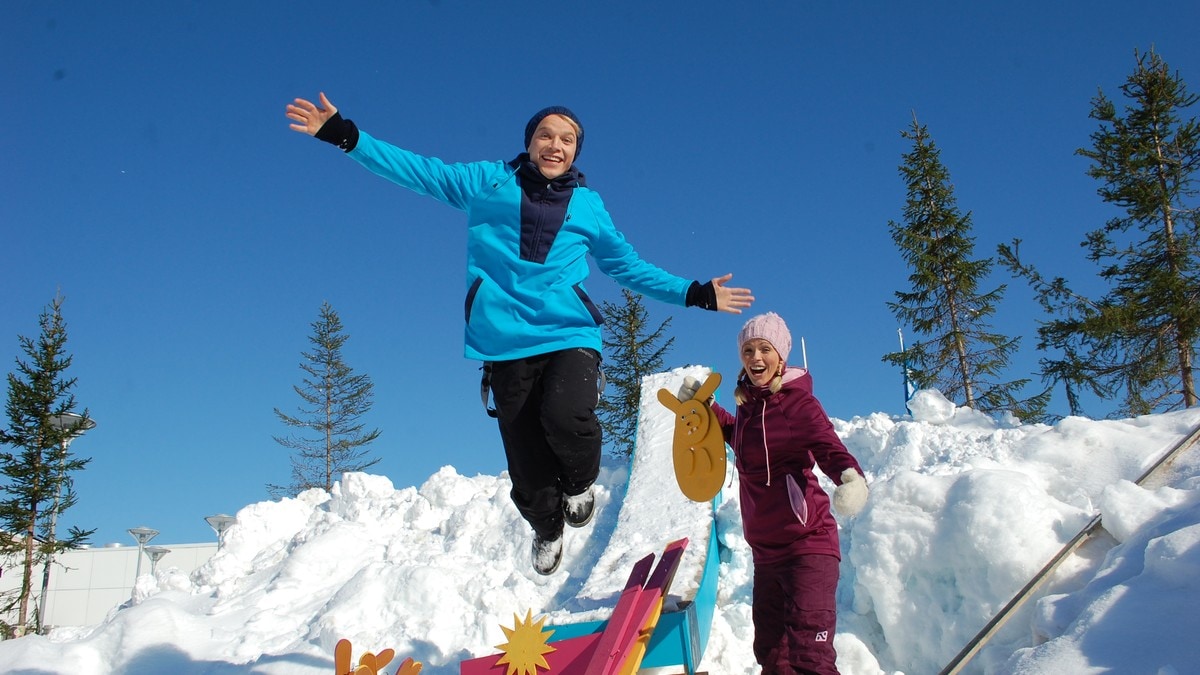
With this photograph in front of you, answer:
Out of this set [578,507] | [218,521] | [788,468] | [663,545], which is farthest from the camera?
[218,521]

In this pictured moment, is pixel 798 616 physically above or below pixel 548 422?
below

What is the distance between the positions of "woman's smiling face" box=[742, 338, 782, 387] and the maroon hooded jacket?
63 mm

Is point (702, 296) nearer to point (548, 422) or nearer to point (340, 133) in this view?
point (548, 422)

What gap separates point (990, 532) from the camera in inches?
206

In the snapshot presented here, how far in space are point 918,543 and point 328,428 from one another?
110ft

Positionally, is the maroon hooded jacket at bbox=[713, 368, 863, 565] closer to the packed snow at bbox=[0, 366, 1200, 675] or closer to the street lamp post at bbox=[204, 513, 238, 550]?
the packed snow at bbox=[0, 366, 1200, 675]

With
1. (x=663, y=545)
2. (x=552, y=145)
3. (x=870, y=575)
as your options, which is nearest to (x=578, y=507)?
(x=552, y=145)

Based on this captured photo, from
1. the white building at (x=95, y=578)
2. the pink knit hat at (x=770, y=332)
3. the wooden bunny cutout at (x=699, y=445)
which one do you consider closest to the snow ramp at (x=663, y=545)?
the wooden bunny cutout at (x=699, y=445)

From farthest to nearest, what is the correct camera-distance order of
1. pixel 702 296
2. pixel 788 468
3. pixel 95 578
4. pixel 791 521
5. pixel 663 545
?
pixel 95 578
pixel 663 545
pixel 702 296
pixel 788 468
pixel 791 521

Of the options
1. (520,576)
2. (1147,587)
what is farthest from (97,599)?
(1147,587)

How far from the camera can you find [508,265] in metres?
4.09

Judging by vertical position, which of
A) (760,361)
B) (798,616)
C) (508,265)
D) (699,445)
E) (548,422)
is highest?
(508,265)

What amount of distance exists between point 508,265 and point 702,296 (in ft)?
3.34

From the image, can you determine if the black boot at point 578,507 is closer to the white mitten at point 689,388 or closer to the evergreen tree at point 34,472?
the white mitten at point 689,388
